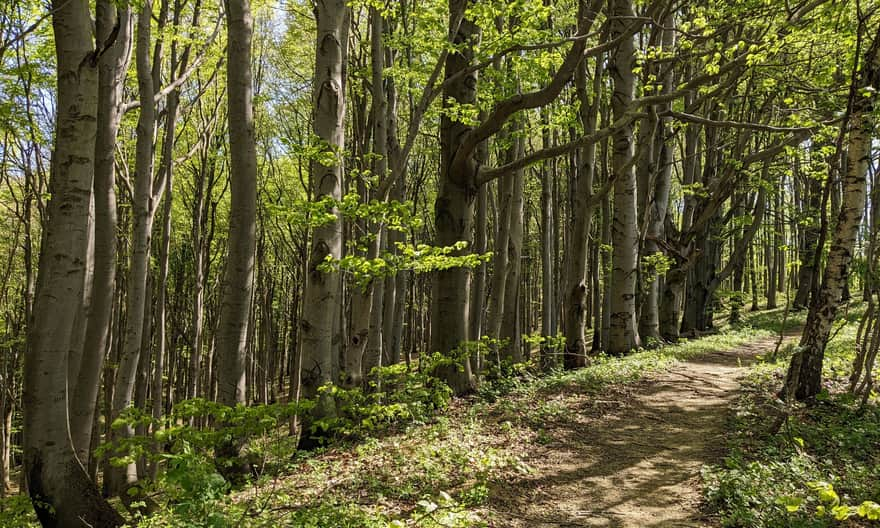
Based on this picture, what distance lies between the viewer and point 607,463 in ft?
18.9

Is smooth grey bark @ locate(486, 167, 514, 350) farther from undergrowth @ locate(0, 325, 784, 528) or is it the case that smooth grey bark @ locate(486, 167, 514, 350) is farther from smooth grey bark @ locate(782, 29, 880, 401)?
smooth grey bark @ locate(782, 29, 880, 401)

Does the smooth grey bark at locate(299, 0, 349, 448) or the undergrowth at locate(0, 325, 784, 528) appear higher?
the smooth grey bark at locate(299, 0, 349, 448)

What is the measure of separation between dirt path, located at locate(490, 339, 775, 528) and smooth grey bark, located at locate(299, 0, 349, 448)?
2.88 metres

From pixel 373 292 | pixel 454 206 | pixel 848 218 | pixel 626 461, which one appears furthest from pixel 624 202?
pixel 626 461

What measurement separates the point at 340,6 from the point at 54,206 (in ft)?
13.3

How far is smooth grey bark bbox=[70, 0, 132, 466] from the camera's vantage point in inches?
250

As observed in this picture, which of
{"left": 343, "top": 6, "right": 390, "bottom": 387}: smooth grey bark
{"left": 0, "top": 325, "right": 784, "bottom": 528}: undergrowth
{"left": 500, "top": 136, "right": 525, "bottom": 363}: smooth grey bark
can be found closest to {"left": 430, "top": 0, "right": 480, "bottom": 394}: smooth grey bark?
{"left": 0, "top": 325, "right": 784, "bottom": 528}: undergrowth

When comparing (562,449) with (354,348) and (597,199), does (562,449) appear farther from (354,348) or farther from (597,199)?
(597,199)

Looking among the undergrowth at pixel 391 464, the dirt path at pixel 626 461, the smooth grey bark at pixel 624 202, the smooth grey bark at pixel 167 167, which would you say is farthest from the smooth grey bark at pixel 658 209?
the smooth grey bark at pixel 167 167

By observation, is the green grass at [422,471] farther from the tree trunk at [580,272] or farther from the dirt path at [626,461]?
the tree trunk at [580,272]

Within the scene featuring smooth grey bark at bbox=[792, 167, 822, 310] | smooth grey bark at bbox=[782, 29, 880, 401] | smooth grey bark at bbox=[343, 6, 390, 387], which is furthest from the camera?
smooth grey bark at bbox=[792, 167, 822, 310]

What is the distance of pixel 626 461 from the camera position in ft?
19.0

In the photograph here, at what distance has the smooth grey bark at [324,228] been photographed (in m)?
6.70

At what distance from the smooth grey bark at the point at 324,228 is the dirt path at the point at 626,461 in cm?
288
